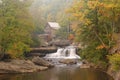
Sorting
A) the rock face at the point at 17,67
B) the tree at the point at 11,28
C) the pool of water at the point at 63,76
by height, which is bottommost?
the pool of water at the point at 63,76

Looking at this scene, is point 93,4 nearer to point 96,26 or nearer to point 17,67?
point 96,26

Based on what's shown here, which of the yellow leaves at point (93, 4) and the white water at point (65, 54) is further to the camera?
the white water at point (65, 54)

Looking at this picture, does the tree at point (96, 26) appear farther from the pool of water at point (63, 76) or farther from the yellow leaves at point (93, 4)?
the pool of water at point (63, 76)

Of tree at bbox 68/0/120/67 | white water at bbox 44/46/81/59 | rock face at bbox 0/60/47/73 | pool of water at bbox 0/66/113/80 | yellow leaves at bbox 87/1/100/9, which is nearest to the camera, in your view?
pool of water at bbox 0/66/113/80

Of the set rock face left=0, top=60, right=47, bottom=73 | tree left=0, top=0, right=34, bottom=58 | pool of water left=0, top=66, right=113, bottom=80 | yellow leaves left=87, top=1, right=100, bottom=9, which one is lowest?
pool of water left=0, top=66, right=113, bottom=80

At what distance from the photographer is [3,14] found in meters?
36.7

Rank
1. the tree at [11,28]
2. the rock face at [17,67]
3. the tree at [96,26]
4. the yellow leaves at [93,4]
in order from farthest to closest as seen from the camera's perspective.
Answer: the tree at [11,28], the tree at [96,26], the yellow leaves at [93,4], the rock face at [17,67]

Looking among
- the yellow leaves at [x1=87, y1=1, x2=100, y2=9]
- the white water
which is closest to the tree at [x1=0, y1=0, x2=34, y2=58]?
the white water

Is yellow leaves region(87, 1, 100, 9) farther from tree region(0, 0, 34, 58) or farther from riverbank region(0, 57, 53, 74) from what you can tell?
tree region(0, 0, 34, 58)

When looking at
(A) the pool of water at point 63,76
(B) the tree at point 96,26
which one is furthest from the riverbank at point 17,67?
(B) the tree at point 96,26

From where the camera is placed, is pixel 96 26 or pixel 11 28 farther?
pixel 11 28

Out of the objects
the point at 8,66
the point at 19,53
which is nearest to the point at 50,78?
the point at 8,66

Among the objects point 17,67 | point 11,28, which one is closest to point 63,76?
point 17,67

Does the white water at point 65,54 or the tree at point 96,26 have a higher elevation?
the tree at point 96,26
